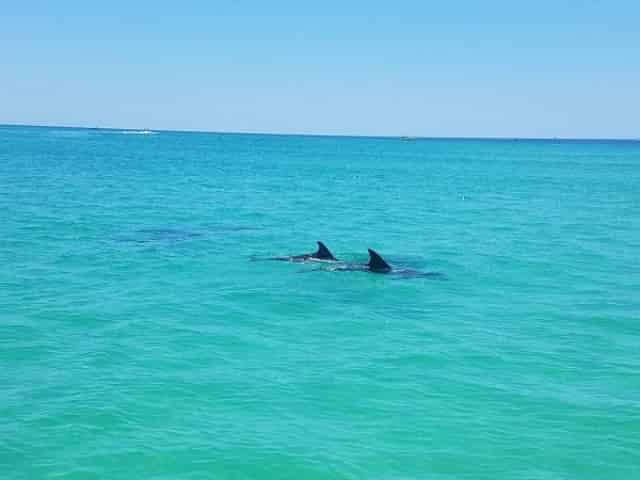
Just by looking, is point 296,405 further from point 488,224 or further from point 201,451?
point 488,224

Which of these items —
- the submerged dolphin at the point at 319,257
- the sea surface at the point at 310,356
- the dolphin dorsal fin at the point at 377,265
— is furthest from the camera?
the submerged dolphin at the point at 319,257

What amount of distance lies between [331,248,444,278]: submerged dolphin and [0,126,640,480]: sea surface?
1.62 feet

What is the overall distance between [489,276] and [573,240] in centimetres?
1313

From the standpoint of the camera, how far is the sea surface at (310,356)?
12.6 metres

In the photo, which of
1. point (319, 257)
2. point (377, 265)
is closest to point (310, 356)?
point (377, 265)

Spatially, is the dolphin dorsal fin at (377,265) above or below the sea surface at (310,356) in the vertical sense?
above

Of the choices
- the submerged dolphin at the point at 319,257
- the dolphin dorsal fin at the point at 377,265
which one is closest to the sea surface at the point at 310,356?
the dolphin dorsal fin at the point at 377,265

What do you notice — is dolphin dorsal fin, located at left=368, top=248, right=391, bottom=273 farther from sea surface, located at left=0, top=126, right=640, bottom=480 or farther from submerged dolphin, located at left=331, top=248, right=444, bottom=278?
sea surface, located at left=0, top=126, right=640, bottom=480

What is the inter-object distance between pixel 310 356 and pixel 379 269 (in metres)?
10.0

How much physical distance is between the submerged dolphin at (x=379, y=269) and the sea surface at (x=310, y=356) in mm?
493

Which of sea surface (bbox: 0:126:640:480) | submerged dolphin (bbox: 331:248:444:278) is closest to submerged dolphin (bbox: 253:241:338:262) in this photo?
sea surface (bbox: 0:126:640:480)

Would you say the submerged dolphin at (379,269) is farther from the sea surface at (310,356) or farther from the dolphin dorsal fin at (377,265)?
the sea surface at (310,356)

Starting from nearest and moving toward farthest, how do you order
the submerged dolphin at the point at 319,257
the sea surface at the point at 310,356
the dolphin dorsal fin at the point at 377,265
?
1. the sea surface at the point at 310,356
2. the dolphin dorsal fin at the point at 377,265
3. the submerged dolphin at the point at 319,257

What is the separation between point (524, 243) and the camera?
124 feet
